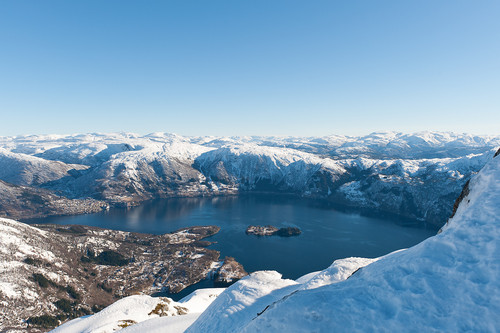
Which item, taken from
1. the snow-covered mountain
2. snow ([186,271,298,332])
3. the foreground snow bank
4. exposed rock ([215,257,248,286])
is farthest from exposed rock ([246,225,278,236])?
the snow-covered mountain

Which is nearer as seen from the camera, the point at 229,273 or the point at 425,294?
the point at 425,294

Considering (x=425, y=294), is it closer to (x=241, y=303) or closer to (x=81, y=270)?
(x=241, y=303)

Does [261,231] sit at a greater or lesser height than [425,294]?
lesser

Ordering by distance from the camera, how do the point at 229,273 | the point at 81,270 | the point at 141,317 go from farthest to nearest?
the point at 229,273, the point at 81,270, the point at 141,317

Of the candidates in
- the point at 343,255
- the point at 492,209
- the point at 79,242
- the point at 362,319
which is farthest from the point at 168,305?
the point at 343,255

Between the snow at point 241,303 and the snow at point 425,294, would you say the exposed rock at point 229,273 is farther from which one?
the snow at point 425,294

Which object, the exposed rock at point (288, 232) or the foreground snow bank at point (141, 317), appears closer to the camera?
the foreground snow bank at point (141, 317)

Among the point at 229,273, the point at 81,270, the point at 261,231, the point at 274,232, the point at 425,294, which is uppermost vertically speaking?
the point at 425,294

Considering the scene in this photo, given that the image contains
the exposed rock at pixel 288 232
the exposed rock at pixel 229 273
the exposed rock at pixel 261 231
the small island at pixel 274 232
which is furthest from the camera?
the exposed rock at pixel 261 231

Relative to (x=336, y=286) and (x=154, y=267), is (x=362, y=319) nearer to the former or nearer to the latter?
(x=336, y=286)

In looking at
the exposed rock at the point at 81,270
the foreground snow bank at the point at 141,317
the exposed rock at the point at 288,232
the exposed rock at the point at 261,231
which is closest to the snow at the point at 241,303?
the foreground snow bank at the point at 141,317

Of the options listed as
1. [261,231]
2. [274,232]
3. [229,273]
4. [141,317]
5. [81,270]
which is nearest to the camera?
[141,317]

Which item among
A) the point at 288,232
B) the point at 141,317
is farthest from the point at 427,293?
the point at 288,232

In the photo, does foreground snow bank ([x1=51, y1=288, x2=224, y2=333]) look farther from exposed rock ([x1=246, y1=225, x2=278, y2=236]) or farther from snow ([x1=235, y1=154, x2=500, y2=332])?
exposed rock ([x1=246, y1=225, x2=278, y2=236])
